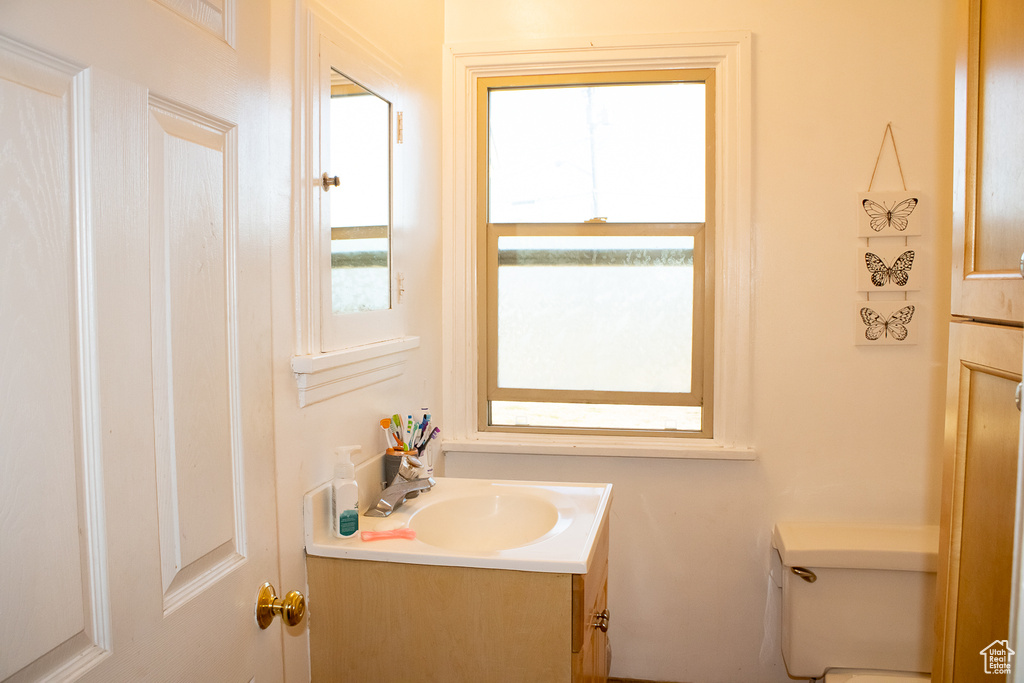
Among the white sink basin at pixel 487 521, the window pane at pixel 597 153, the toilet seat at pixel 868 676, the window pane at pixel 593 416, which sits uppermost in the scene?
the window pane at pixel 597 153

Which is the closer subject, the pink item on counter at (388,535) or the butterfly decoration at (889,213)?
the pink item on counter at (388,535)

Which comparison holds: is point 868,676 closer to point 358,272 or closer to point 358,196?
point 358,272

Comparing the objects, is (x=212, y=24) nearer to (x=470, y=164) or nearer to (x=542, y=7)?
(x=470, y=164)

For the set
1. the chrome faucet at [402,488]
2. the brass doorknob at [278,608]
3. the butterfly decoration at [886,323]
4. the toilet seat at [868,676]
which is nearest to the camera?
the brass doorknob at [278,608]

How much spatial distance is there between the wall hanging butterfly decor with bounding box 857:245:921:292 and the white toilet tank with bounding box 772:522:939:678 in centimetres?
71

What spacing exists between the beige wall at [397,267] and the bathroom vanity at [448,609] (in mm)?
58

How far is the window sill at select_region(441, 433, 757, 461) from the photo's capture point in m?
2.22

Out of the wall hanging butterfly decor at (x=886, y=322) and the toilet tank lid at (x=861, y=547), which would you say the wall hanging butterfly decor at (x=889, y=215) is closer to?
the wall hanging butterfly decor at (x=886, y=322)

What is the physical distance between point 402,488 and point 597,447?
0.80 meters

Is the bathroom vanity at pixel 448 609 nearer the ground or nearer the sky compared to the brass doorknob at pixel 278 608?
nearer the ground

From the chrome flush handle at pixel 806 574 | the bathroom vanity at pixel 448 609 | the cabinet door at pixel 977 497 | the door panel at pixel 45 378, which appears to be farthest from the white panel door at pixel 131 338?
the chrome flush handle at pixel 806 574

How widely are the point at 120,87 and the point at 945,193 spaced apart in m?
2.10

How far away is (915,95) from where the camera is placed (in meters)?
2.10

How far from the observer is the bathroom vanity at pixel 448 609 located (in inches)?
53.3
